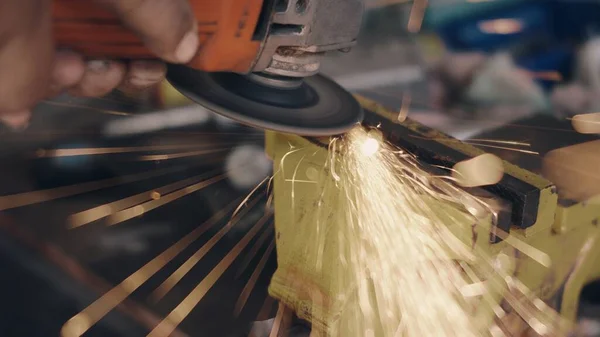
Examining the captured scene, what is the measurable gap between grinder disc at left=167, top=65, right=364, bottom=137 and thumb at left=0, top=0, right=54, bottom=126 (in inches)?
13.0

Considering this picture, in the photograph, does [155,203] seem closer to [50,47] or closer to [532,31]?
[50,47]

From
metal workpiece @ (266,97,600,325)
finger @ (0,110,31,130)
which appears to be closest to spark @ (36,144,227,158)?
metal workpiece @ (266,97,600,325)

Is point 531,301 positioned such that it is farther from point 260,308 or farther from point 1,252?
point 1,252

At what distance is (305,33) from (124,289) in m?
1.44

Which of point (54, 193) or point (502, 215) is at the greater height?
point (502, 215)

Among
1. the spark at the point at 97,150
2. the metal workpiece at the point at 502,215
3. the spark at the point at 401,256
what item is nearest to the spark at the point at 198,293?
the metal workpiece at the point at 502,215

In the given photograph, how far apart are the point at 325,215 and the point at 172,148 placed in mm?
1947

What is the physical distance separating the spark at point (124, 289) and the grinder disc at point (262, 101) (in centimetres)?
112

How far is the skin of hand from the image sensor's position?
2.77ft

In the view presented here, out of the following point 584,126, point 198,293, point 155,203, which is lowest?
point 198,293

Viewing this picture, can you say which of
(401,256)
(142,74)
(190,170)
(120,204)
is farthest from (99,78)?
(190,170)

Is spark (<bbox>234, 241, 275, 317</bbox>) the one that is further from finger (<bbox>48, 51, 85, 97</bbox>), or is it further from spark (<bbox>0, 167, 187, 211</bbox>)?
finger (<bbox>48, 51, 85, 97</bbox>)

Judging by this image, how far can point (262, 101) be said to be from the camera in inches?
49.6

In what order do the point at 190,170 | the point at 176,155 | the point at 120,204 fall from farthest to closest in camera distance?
1. the point at 176,155
2. the point at 190,170
3. the point at 120,204
